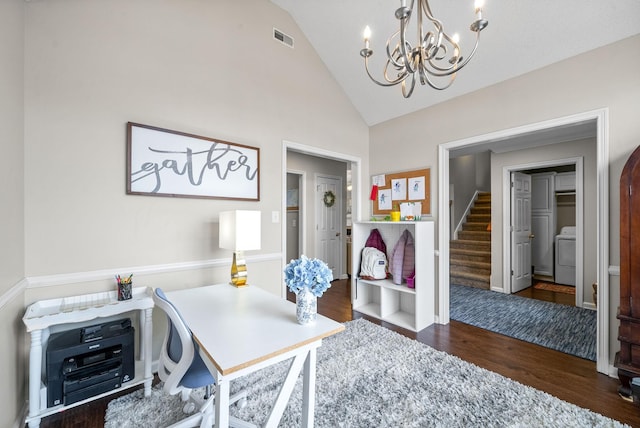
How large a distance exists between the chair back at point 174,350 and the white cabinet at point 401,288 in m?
2.25

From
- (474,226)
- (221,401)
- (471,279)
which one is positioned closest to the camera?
(221,401)

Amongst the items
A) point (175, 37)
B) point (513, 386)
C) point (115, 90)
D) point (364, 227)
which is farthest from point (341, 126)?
point (513, 386)

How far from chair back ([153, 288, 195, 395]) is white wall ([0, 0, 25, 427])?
80 cm

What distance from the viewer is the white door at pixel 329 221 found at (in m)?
5.00

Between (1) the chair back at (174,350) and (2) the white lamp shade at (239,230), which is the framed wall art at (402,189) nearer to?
(2) the white lamp shade at (239,230)

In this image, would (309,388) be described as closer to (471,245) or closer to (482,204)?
(471,245)

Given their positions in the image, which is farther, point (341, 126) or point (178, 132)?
point (341, 126)

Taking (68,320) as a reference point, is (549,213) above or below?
above

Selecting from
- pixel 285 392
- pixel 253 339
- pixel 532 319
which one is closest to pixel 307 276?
pixel 253 339

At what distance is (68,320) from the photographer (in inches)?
59.7

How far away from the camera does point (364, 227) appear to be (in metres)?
3.52

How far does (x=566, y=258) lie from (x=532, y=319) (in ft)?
8.15

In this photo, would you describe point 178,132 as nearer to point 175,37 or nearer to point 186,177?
point 186,177

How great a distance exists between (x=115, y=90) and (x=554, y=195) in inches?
267
